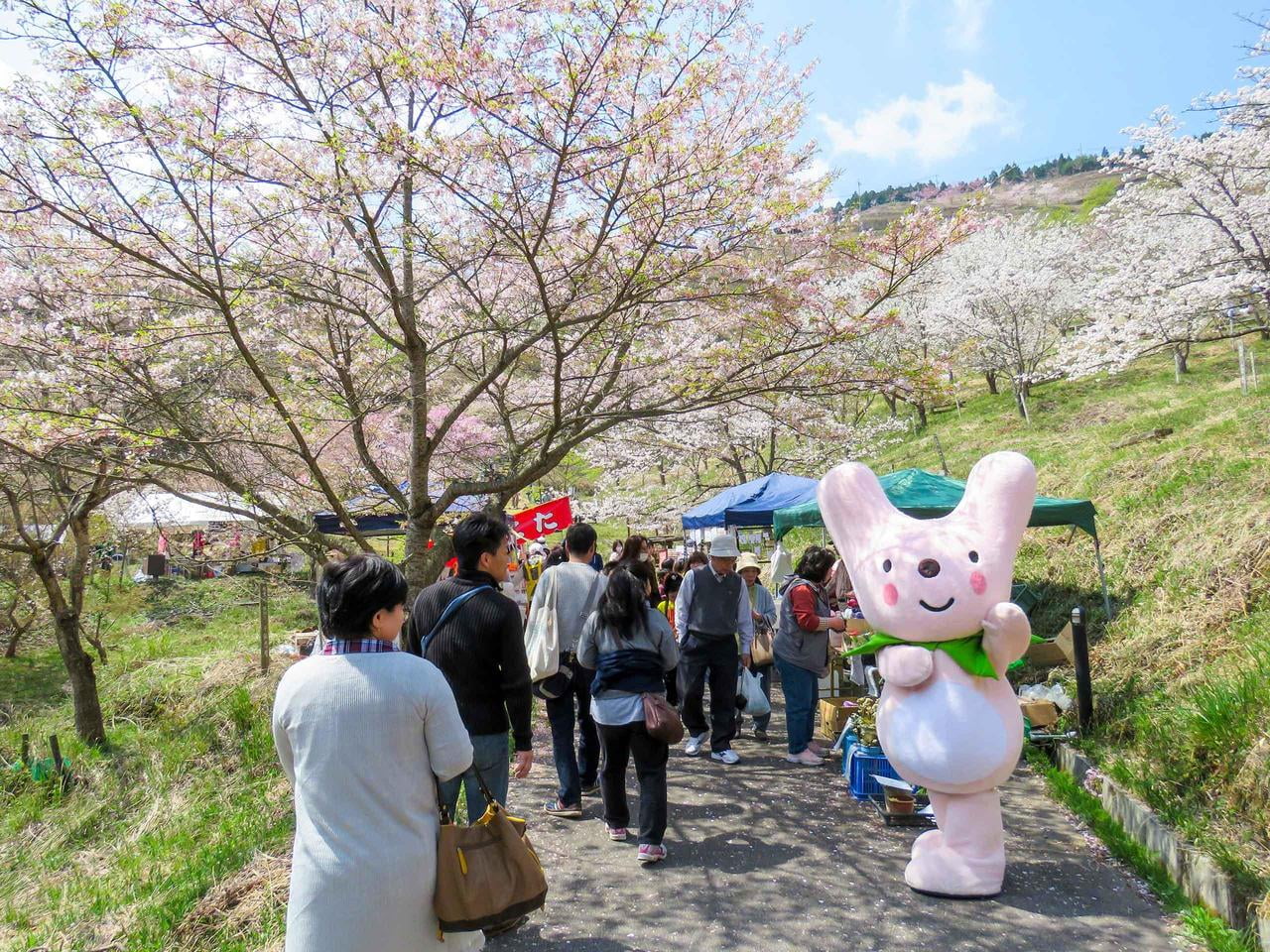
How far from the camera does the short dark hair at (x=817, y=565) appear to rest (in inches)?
256

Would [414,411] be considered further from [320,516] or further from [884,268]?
[320,516]

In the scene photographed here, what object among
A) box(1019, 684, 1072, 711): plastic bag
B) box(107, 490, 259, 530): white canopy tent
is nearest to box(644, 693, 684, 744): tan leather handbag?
box(1019, 684, 1072, 711): plastic bag

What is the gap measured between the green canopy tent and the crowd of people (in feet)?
7.20

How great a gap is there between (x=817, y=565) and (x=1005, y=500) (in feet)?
7.65

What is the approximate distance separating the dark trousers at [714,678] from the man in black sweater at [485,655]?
2714 millimetres

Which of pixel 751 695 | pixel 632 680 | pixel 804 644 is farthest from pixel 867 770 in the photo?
pixel 632 680

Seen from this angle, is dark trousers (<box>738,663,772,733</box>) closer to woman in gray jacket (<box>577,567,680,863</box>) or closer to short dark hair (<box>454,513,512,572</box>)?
woman in gray jacket (<box>577,567,680,863</box>)

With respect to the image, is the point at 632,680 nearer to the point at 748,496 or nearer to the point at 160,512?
the point at 748,496

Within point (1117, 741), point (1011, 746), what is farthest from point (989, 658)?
point (1117, 741)

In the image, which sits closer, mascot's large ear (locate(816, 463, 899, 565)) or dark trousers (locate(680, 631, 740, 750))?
mascot's large ear (locate(816, 463, 899, 565))

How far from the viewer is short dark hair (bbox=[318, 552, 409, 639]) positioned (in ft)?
7.76

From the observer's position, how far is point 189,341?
7.11m

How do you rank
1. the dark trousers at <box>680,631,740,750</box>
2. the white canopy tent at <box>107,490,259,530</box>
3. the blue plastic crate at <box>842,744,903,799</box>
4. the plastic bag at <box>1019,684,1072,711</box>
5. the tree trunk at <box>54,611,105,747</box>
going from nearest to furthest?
the blue plastic crate at <box>842,744,903,799</box>, the dark trousers at <box>680,631,740,750</box>, the plastic bag at <box>1019,684,1072,711</box>, the tree trunk at <box>54,611,105,747</box>, the white canopy tent at <box>107,490,259,530</box>

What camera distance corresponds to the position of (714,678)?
6.48 metres
